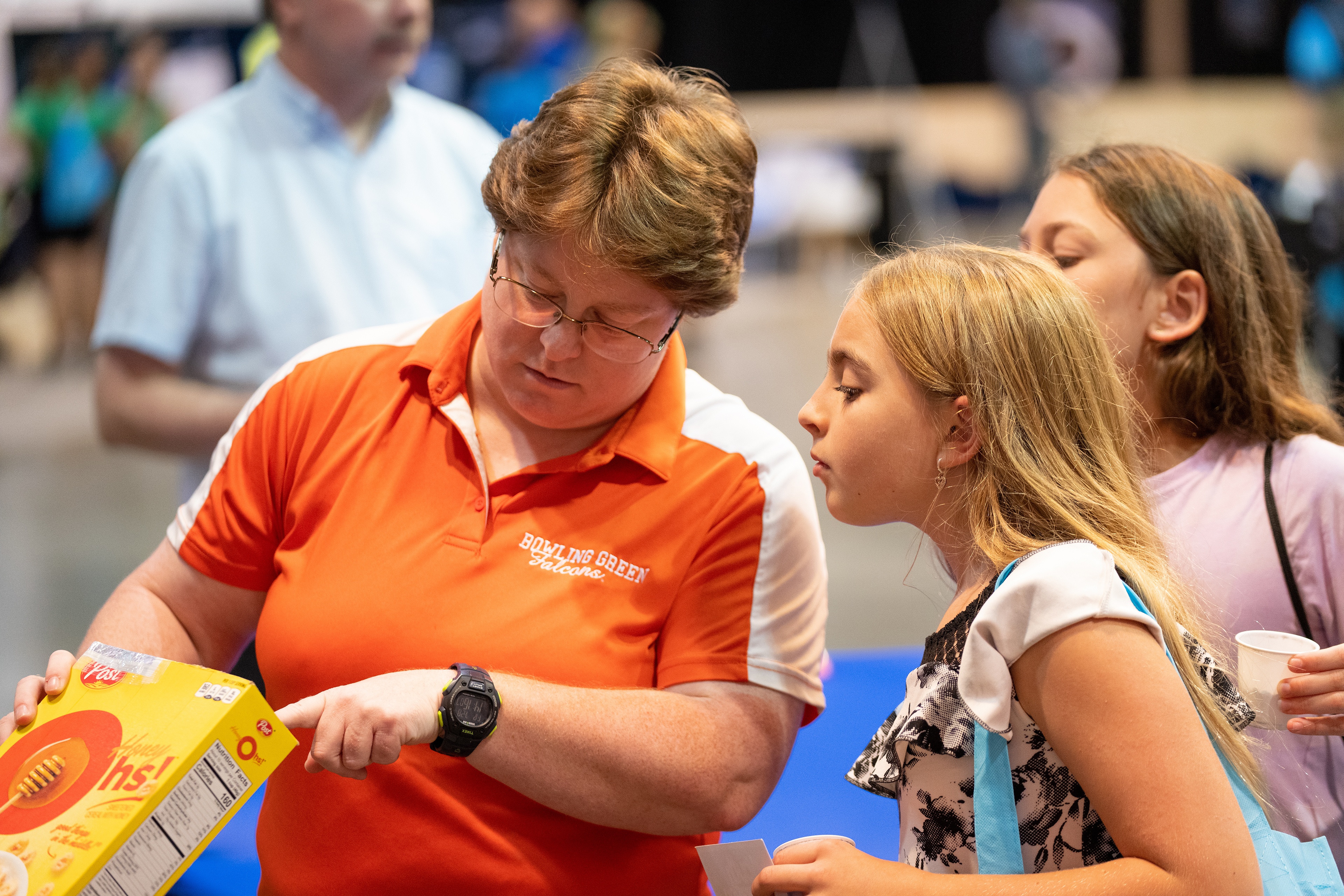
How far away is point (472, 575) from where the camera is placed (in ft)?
5.07

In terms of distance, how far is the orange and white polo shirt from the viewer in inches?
59.2

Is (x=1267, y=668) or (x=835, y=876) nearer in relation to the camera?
(x=835, y=876)

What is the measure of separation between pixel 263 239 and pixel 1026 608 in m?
1.93

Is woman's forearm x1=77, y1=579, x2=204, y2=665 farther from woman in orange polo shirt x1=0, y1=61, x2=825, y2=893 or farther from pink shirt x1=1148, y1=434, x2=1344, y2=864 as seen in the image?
pink shirt x1=1148, y1=434, x2=1344, y2=864

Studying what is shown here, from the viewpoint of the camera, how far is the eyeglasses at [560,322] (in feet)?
5.05

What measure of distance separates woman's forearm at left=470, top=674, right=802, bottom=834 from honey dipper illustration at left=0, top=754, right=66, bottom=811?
440 mm

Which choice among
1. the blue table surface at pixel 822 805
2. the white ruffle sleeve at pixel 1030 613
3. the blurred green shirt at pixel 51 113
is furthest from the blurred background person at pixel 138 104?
the white ruffle sleeve at pixel 1030 613

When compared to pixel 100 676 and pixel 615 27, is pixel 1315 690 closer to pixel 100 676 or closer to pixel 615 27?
pixel 100 676

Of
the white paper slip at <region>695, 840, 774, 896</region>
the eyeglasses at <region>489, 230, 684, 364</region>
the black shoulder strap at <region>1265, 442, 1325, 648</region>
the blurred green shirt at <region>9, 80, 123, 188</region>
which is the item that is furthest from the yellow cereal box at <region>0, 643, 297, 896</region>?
Answer: the blurred green shirt at <region>9, 80, 123, 188</region>

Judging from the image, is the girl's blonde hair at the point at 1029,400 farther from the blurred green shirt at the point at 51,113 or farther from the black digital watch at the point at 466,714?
the blurred green shirt at the point at 51,113

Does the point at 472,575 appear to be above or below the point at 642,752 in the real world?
above

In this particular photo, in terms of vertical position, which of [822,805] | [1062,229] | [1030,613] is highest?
[1062,229]

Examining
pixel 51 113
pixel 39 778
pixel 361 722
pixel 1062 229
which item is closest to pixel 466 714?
pixel 361 722

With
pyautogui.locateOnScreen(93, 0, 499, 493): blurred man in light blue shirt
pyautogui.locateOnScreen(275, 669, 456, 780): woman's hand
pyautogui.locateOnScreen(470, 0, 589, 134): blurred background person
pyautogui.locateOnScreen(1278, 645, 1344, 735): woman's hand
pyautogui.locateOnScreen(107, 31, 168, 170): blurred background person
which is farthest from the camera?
pyautogui.locateOnScreen(470, 0, 589, 134): blurred background person
